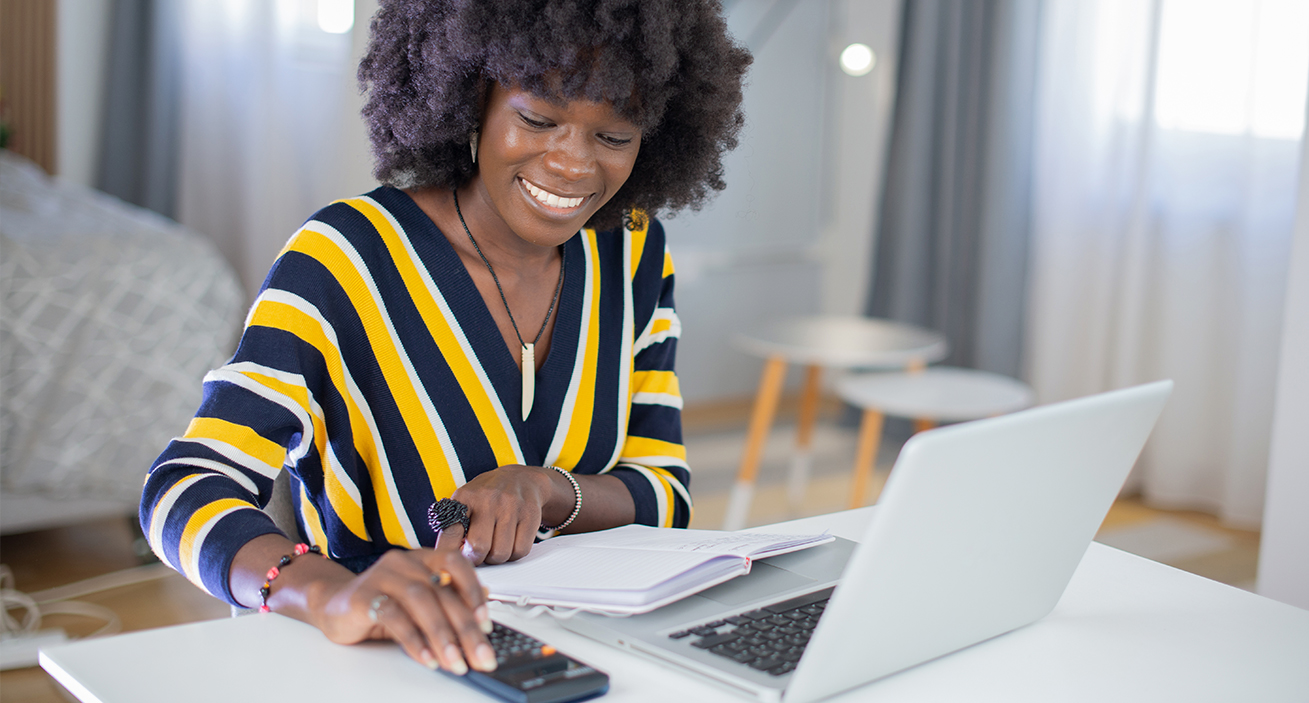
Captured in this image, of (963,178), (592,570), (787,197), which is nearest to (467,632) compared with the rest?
(592,570)

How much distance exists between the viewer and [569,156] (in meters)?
1.02

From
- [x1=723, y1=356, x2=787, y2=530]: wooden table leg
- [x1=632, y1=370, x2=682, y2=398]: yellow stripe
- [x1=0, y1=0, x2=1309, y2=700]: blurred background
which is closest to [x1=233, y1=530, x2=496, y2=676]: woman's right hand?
[x1=632, y1=370, x2=682, y2=398]: yellow stripe

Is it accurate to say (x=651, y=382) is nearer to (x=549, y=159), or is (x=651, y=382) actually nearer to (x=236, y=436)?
(x=549, y=159)

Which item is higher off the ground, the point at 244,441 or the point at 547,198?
the point at 547,198

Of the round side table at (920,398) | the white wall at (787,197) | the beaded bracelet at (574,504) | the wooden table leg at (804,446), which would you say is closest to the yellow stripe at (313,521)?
the beaded bracelet at (574,504)

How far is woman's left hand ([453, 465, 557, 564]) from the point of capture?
0.86 meters

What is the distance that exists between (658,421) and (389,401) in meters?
0.31

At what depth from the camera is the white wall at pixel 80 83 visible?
131 inches

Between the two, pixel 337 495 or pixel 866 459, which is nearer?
pixel 337 495

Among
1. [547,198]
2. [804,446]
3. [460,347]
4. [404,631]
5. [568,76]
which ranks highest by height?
[568,76]

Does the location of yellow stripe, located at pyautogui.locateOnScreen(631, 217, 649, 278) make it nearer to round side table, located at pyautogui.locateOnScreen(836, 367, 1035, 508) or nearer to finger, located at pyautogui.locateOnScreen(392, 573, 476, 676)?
finger, located at pyautogui.locateOnScreen(392, 573, 476, 676)

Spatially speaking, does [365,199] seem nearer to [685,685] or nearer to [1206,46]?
[685,685]

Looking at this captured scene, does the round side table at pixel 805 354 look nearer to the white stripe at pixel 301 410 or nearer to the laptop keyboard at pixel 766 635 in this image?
the white stripe at pixel 301 410

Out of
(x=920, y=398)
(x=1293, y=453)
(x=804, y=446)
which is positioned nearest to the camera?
(x=1293, y=453)
